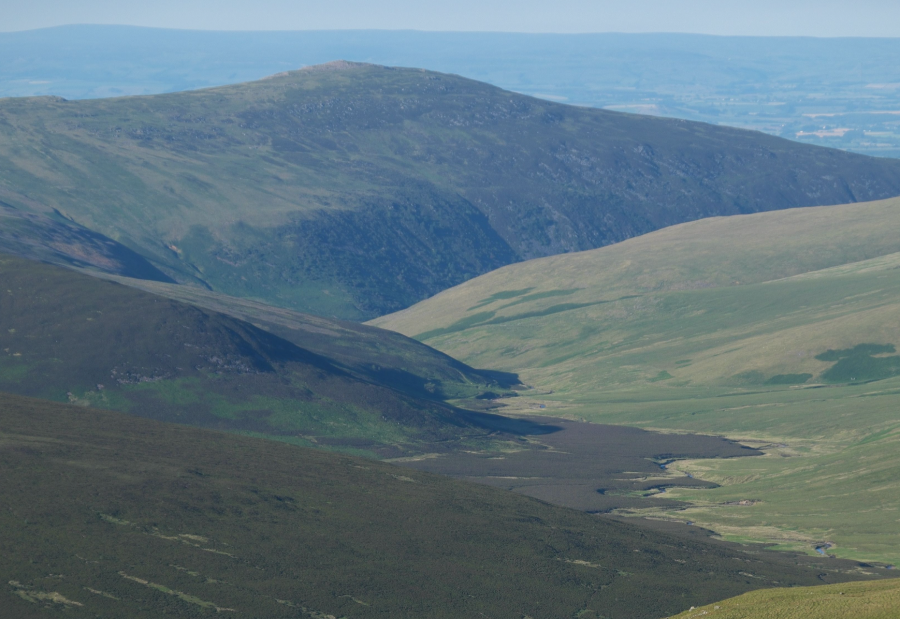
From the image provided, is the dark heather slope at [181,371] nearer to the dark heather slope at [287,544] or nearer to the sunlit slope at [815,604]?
the dark heather slope at [287,544]

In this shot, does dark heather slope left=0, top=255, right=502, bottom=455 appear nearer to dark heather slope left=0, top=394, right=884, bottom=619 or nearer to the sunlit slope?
dark heather slope left=0, top=394, right=884, bottom=619

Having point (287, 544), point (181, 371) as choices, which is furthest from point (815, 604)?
point (181, 371)

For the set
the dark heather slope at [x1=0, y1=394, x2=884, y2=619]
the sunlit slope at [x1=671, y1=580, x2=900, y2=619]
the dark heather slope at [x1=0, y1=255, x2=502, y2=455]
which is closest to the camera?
the sunlit slope at [x1=671, y1=580, x2=900, y2=619]

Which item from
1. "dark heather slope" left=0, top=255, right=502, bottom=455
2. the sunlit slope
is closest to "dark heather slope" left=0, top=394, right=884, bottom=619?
the sunlit slope

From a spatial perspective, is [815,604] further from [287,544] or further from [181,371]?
[181,371]

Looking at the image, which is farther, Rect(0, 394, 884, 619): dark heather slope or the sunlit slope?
Rect(0, 394, 884, 619): dark heather slope

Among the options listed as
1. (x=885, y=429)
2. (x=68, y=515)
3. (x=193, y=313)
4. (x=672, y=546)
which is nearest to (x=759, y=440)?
(x=885, y=429)

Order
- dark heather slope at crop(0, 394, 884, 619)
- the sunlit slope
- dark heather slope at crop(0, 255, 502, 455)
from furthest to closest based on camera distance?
dark heather slope at crop(0, 255, 502, 455) → dark heather slope at crop(0, 394, 884, 619) → the sunlit slope
